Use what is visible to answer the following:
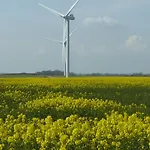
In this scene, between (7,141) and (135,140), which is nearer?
(135,140)

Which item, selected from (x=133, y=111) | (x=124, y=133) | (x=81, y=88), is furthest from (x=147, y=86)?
(x=124, y=133)

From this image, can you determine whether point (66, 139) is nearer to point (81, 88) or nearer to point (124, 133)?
point (124, 133)

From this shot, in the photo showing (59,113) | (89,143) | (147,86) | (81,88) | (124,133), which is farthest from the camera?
(147,86)

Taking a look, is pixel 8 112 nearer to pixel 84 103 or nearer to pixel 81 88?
pixel 84 103

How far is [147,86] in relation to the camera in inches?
1029

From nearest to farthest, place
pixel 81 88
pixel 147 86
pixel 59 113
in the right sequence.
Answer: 1. pixel 59 113
2. pixel 81 88
3. pixel 147 86

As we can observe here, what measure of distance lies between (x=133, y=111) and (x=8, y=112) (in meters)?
3.50

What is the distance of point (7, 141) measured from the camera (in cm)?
657

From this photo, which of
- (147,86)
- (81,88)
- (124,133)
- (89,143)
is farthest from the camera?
(147,86)

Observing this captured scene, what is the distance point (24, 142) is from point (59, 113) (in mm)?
6039

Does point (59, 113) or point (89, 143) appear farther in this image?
point (59, 113)

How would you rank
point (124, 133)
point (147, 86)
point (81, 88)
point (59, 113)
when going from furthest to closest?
point (147, 86), point (81, 88), point (59, 113), point (124, 133)

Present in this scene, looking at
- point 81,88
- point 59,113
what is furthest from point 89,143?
point 81,88

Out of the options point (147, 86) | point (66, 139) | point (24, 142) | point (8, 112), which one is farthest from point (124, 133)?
point (147, 86)
